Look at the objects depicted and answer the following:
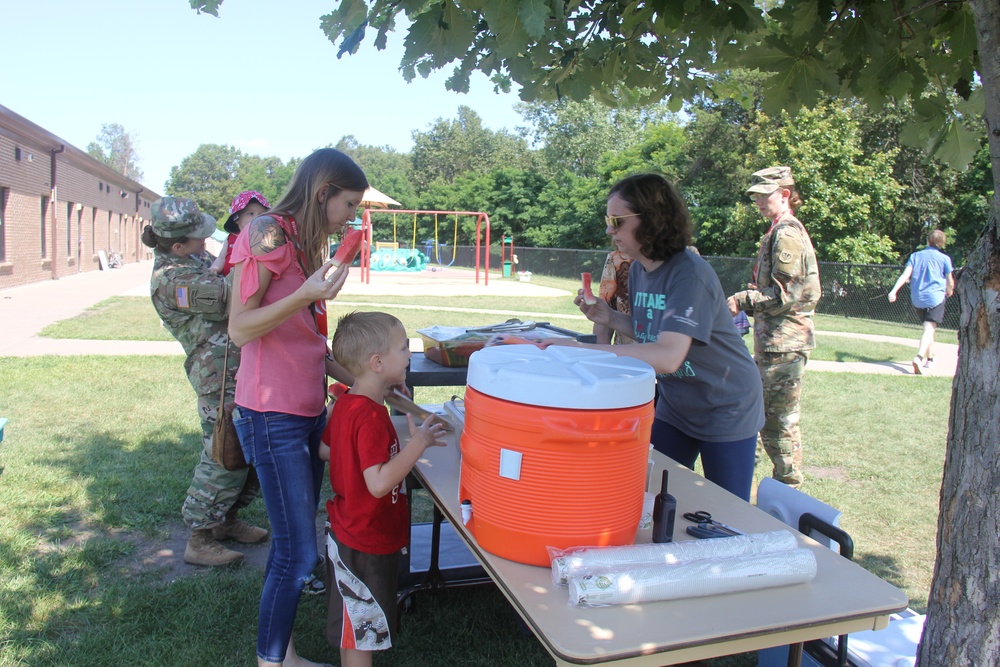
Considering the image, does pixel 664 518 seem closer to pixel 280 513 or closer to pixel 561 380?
pixel 561 380

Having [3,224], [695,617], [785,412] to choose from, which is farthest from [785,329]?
[3,224]

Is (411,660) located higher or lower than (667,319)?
lower

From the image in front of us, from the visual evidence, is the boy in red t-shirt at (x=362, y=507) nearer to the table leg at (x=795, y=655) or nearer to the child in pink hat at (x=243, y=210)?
the table leg at (x=795, y=655)

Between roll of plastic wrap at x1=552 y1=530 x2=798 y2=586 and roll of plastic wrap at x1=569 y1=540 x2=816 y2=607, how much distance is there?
Answer: 0.02m

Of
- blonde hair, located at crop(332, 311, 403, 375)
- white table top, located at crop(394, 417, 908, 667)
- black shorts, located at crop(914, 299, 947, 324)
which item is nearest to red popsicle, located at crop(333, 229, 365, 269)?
blonde hair, located at crop(332, 311, 403, 375)

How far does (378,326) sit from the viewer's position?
243 centimetres

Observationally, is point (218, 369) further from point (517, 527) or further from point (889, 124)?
point (889, 124)

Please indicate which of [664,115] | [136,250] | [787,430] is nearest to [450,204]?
[664,115]

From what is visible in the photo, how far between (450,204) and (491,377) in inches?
1890

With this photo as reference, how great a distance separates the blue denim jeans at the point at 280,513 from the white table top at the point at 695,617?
0.88m

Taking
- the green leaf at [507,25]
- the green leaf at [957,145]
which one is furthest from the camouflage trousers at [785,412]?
the green leaf at [507,25]

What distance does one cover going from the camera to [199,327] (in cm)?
368

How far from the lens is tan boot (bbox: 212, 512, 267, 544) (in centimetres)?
399

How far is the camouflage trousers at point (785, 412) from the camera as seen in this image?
4.60 m
